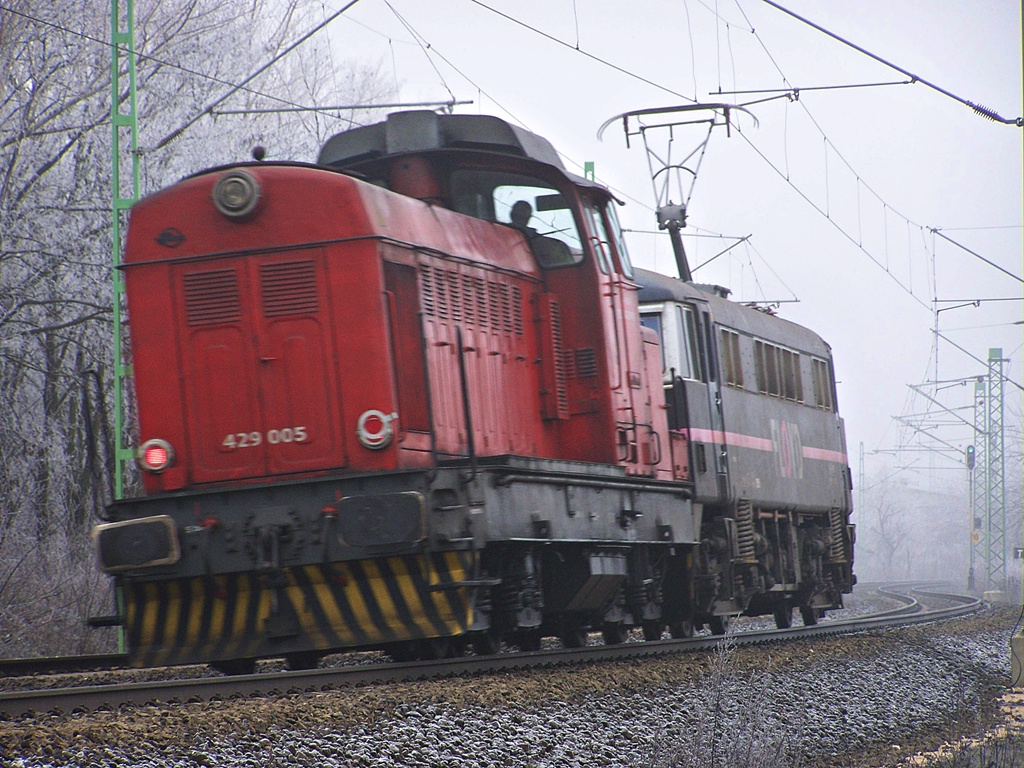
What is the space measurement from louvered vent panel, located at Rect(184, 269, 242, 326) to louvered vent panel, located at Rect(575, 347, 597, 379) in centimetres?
274

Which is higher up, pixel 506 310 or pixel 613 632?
pixel 506 310

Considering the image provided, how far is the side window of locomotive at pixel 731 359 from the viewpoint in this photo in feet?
42.8

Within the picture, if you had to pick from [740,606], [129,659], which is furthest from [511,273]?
[740,606]

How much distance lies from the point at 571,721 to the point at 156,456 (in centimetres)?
330

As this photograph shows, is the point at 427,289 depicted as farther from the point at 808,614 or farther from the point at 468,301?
the point at 808,614

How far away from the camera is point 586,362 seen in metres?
9.49

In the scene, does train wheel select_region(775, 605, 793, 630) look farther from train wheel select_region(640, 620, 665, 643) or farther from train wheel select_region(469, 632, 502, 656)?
train wheel select_region(469, 632, 502, 656)

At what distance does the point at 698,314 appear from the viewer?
494 inches

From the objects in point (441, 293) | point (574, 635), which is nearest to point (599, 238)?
point (441, 293)

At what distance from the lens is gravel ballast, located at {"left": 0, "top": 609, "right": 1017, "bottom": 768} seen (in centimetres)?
482

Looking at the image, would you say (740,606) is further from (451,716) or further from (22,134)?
(22,134)

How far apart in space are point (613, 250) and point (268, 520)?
12.8ft

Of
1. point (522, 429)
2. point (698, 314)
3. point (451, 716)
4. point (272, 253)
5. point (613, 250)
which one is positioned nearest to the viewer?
point (451, 716)

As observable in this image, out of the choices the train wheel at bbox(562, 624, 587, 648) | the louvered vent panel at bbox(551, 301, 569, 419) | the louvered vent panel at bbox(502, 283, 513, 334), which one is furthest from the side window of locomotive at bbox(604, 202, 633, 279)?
the train wheel at bbox(562, 624, 587, 648)
